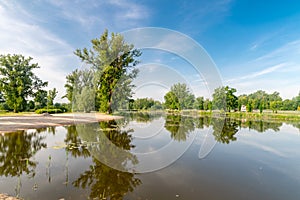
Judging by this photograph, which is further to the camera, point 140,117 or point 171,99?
point 171,99

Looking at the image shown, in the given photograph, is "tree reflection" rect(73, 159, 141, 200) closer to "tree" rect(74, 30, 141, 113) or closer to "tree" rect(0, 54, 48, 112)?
"tree" rect(74, 30, 141, 113)

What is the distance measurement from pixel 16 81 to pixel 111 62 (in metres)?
21.9

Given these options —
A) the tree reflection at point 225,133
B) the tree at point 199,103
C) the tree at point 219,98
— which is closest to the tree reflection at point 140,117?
the tree reflection at point 225,133

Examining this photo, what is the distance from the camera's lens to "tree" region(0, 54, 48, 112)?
31.3 m

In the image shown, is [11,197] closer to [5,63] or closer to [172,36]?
[172,36]

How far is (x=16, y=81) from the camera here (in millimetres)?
32281

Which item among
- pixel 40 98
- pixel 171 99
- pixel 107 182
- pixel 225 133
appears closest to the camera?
pixel 107 182

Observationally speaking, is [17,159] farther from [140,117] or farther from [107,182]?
[140,117]

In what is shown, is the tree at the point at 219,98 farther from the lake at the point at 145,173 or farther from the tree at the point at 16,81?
the tree at the point at 16,81

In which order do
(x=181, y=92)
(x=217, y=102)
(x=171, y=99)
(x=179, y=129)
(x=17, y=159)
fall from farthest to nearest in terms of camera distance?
(x=217, y=102)
(x=171, y=99)
(x=181, y=92)
(x=179, y=129)
(x=17, y=159)

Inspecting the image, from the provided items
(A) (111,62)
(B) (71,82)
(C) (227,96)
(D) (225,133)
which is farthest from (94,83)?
(C) (227,96)


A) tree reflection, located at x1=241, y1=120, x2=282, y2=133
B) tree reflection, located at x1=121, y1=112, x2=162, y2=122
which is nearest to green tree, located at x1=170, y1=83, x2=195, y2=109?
tree reflection, located at x1=121, y1=112, x2=162, y2=122

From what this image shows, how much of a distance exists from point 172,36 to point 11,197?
31.0 ft

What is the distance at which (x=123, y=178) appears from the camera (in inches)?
167
